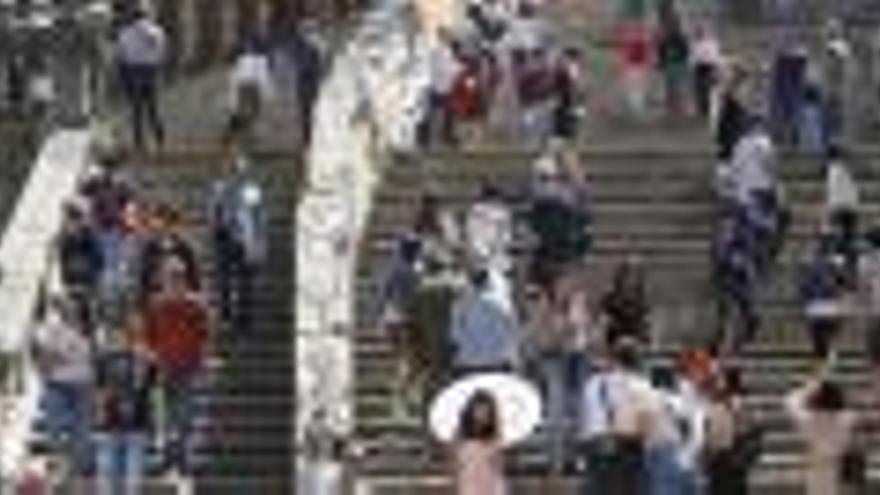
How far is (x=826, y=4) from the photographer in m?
50.1

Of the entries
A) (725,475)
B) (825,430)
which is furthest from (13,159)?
(825,430)

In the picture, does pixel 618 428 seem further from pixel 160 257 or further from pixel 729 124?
pixel 729 124

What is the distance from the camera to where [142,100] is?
4359 centimetres

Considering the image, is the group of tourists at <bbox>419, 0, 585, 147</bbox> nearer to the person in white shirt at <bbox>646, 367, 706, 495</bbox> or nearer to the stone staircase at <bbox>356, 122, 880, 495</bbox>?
the stone staircase at <bbox>356, 122, 880, 495</bbox>

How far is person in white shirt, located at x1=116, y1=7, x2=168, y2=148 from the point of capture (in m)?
43.5

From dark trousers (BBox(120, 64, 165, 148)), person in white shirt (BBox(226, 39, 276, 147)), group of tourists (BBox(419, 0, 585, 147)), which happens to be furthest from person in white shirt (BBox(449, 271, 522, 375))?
dark trousers (BBox(120, 64, 165, 148))

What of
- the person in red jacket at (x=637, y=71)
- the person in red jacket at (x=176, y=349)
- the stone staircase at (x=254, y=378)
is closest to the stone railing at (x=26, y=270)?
the stone staircase at (x=254, y=378)

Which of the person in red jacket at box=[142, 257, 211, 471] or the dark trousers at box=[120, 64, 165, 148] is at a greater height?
the dark trousers at box=[120, 64, 165, 148]

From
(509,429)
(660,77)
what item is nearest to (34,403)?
(509,429)

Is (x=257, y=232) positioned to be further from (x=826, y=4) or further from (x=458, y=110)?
(x=826, y=4)

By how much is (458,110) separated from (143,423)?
8.35 meters

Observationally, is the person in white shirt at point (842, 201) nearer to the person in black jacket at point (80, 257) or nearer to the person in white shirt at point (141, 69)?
the person in black jacket at point (80, 257)

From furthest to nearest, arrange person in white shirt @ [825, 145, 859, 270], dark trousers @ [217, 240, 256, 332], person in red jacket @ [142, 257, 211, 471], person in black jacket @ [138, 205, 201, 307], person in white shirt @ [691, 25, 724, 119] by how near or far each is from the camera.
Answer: person in white shirt @ [691, 25, 724, 119] < dark trousers @ [217, 240, 256, 332] < person in white shirt @ [825, 145, 859, 270] < person in black jacket @ [138, 205, 201, 307] < person in red jacket @ [142, 257, 211, 471]

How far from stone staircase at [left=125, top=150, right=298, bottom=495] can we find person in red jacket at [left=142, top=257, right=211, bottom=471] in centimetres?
42
